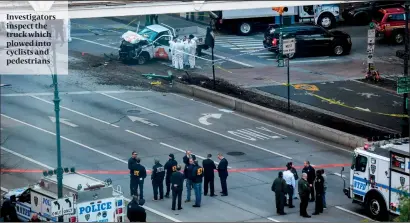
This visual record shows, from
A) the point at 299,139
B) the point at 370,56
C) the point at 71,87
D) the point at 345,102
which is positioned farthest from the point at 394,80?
the point at 71,87

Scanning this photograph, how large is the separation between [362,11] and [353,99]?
15.6m

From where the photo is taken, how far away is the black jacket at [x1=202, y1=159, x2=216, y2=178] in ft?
90.3

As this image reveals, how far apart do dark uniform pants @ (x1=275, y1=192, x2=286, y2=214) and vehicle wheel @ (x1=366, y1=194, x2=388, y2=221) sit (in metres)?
2.29

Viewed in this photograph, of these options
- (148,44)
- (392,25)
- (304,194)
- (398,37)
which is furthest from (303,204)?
(392,25)

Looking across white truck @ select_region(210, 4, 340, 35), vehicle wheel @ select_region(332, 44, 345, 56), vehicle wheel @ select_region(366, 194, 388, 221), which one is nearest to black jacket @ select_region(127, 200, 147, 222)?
vehicle wheel @ select_region(366, 194, 388, 221)

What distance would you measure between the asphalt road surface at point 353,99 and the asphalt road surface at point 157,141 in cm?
277

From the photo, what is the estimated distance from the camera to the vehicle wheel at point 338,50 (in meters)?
45.8

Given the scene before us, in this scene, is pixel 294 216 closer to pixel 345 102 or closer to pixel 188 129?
pixel 188 129

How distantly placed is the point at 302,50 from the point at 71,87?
458 inches

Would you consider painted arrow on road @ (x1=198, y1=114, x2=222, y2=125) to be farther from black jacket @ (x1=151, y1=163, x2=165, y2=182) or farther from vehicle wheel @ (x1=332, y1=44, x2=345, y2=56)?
vehicle wheel @ (x1=332, y1=44, x2=345, y2=56)

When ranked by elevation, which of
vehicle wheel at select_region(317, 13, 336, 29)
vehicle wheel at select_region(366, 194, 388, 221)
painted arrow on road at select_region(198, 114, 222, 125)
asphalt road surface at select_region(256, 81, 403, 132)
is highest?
vehicle wheel at select_region(317, 13, 336, 29)

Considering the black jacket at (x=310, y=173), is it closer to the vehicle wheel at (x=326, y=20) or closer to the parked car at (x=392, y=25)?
the parked car at (x=392, y=25)

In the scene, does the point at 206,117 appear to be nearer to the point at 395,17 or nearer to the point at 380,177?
the point at 380,177

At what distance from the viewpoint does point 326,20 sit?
51719 millimetres
